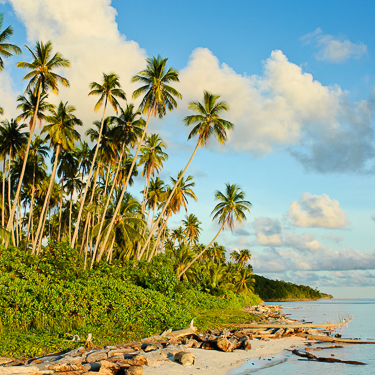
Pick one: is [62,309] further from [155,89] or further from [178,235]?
[178,235]

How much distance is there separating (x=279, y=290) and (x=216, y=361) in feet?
321

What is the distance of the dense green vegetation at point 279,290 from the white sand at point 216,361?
84.7 metres

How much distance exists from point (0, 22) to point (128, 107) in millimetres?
10549

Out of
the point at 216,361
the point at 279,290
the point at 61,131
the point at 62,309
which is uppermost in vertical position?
the point at 61,131

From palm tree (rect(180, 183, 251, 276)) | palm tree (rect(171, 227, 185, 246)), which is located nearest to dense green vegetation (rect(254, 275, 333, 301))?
palm tree (rect(171, 227, 185, 246))

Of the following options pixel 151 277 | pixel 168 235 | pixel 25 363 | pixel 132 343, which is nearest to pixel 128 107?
pixel 151 277

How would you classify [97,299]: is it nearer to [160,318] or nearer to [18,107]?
[160,318]

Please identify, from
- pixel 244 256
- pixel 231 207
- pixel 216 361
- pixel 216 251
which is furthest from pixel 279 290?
pixel 216 361

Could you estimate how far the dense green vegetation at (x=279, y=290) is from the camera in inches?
3836

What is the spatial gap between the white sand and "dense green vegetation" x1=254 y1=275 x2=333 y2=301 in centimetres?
8468

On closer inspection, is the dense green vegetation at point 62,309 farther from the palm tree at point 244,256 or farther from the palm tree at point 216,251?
the palm tree at point 244,256

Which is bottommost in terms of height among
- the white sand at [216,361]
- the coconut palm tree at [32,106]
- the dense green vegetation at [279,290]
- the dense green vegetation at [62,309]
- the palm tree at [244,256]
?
the white sand at [216,361]

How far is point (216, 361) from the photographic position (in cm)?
991

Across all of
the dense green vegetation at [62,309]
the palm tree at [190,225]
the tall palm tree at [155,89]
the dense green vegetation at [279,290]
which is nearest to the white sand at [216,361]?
the dense green vegetation at [62,309]
